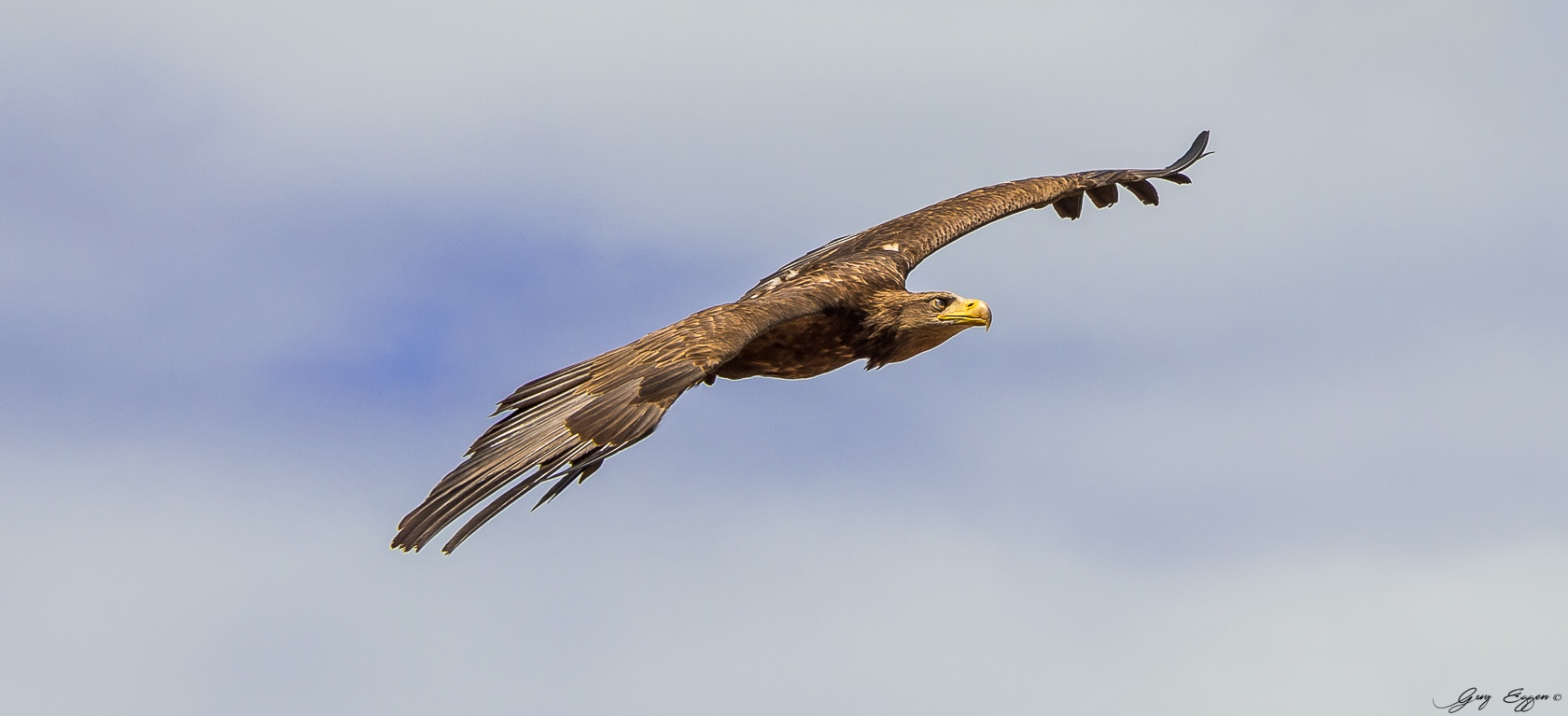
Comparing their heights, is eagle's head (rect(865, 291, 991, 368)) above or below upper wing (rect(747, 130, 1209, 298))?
below

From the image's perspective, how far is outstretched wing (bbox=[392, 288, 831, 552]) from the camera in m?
11.9

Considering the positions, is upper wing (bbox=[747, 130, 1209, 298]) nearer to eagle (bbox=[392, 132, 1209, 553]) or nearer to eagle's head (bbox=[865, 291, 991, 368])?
eagle (bbox=[392, 132, 1209, 553])

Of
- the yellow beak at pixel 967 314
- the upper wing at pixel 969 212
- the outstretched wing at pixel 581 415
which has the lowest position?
A: the outstretched wing at pixel 581 415

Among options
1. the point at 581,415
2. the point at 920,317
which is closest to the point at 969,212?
the point at 920,317

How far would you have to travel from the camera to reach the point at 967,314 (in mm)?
15469

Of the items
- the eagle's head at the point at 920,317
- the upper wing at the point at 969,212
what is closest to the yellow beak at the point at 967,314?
the eagle's head at the point at 920,317

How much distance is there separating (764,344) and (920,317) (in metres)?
1.31

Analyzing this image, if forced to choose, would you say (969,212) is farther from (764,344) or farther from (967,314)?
(764,344)

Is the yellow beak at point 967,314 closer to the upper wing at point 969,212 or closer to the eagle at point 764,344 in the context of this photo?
the eagle at point 764,344

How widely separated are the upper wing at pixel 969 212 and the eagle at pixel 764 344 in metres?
0.02

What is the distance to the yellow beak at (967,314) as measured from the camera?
609 inches

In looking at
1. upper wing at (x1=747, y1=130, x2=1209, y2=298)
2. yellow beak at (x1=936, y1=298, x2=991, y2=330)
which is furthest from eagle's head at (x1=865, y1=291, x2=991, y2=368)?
upper wing at (x1=747, y1=130, x2=1209, y2=298)

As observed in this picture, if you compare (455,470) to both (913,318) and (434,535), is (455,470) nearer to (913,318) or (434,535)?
(434,535)

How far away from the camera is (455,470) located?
39.8ft
